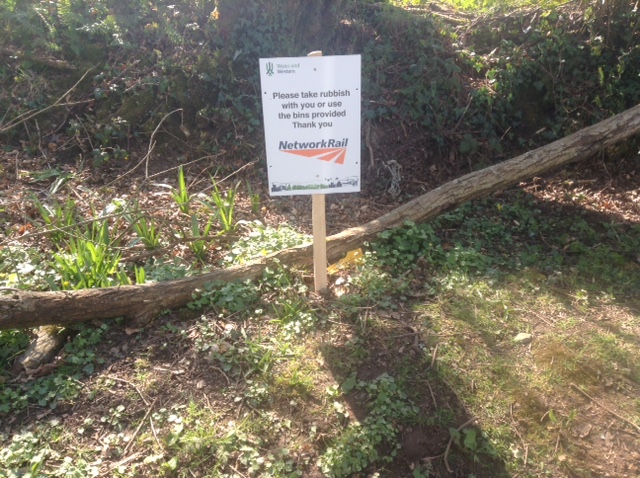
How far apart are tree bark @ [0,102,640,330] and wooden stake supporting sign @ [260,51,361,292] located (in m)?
0.78

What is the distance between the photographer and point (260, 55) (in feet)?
20.2

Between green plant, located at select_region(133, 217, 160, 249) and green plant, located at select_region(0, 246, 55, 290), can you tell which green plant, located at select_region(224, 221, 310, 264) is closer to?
green plant, located at select_region(133, 217, 160, 249)

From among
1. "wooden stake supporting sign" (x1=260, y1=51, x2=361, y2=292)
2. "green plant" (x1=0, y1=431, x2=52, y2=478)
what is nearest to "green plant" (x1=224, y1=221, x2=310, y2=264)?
"wooden stake supporting sign" (x1=260, y1=51, x2=361, y2=292)

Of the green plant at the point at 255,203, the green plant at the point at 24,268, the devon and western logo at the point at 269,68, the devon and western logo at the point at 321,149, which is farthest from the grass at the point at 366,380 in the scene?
the devon and western logo at the point at 269,68

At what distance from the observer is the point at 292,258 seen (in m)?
4.09

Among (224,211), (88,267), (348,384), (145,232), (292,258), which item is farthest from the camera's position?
(224,211)

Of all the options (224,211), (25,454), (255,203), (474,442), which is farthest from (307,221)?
(25,454)

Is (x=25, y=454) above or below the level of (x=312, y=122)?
below

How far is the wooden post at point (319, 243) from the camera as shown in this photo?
3.57m

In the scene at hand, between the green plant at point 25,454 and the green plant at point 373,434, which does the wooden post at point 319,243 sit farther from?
Answer: the green plant at point 25,454

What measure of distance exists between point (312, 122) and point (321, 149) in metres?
0.17

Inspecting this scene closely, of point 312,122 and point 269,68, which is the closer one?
point 269,68

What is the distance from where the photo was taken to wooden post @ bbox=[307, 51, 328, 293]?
3574 mm

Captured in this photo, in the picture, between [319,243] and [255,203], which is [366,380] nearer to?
[319,243]
